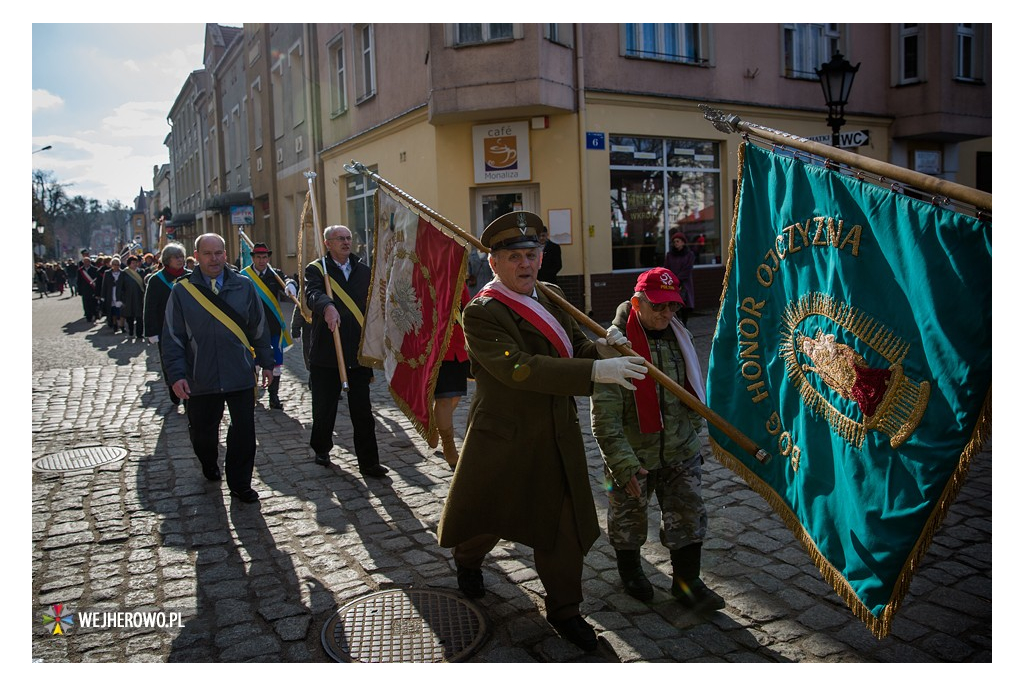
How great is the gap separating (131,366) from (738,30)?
13475 mm

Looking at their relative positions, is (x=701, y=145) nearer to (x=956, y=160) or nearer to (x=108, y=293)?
(x=956, y=160)

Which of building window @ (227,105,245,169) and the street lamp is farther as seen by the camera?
building window @ (227,105,245,169)

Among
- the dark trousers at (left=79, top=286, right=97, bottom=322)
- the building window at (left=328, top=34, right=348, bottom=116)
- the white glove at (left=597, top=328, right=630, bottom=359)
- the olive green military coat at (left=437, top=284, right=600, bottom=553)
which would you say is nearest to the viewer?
the white glove at (left=597, top=328, right=630, bottom=359)

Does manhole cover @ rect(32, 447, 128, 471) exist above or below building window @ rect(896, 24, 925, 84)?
below

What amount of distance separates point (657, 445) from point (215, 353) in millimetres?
3575

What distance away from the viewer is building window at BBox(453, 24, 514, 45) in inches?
574

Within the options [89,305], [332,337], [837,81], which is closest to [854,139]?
[837,81]

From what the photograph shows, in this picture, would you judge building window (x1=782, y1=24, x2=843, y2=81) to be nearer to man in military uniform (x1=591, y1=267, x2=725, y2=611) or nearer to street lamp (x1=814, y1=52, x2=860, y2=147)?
street lamp (x1=814, y1=52, x2=860, y2=147)

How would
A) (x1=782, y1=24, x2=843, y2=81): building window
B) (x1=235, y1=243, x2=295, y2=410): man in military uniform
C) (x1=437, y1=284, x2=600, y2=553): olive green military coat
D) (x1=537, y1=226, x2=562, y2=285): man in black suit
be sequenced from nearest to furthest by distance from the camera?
(x1=437, y1=284, x2=600, y2=553): olive green military coat, (x1=235, y1=243, x2=295, y2=410): man in military uniform, (x1=537, y1=226, x2=562, y2=285): man in black suit, (x1=782, y1=24, x2=843, y2=81): building window

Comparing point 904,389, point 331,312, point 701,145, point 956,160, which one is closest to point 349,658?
point 904,389

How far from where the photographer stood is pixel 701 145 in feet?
56.1

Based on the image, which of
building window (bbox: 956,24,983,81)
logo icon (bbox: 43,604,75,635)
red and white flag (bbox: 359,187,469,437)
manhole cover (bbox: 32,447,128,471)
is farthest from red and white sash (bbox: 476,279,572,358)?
building window (bbox: 956,24,983,81)

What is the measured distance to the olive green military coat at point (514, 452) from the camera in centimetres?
364

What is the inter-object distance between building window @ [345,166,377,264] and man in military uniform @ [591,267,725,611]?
1575cm
